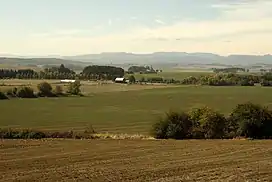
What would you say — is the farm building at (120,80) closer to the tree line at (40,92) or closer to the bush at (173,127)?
the tree line at (40,92)

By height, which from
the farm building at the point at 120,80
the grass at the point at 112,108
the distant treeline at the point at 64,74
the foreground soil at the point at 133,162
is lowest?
the grass at the point at 112,108

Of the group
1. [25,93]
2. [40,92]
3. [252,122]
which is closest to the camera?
[252,122]

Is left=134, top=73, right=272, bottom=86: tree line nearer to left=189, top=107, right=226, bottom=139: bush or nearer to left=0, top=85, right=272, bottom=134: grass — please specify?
left=0, top=85, right=272, bottom=134: grass

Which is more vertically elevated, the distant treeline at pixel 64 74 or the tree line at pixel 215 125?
the distant treeline at pixel 64 74

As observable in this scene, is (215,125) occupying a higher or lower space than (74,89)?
lower

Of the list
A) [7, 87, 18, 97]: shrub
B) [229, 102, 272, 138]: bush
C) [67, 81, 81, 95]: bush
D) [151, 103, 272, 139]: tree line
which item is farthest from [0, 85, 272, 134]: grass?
[229, 102, 272, 138]: bush

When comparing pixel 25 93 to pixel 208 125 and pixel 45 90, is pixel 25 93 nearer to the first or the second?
pixel 45 90

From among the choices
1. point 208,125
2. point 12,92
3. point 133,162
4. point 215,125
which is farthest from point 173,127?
point 12,92

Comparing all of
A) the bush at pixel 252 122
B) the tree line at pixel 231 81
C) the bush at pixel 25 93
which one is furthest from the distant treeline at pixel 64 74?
the bush at pixel 252 122
